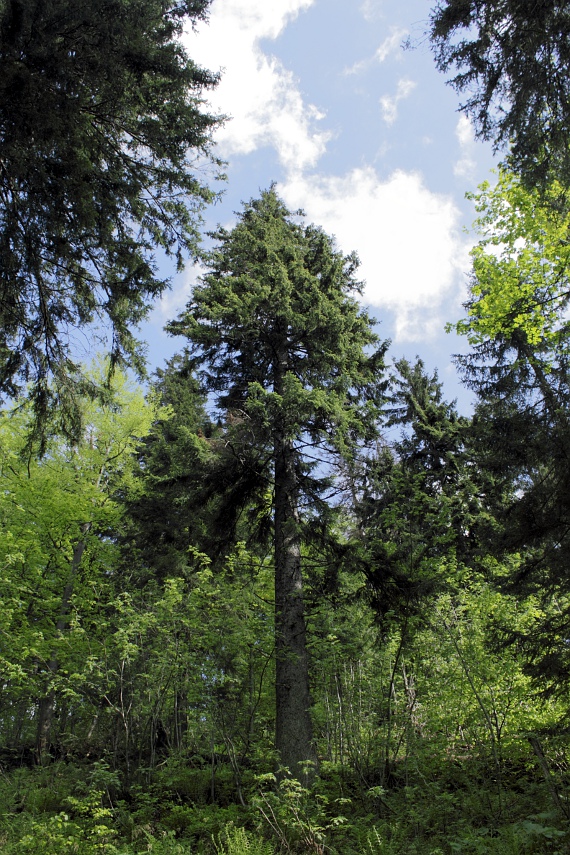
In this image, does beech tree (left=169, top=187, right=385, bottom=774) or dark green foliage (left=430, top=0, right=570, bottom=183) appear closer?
dark green foliage (left=430, top=0, right=570, bottom=183)

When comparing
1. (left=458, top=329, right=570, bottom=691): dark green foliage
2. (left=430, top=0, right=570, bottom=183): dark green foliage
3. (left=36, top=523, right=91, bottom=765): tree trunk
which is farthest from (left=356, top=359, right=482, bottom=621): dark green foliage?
(left=36, top=523, right=91, bottom=765): tree trunk

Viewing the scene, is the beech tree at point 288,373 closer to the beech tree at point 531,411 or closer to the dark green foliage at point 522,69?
the beech tree at point 531,411

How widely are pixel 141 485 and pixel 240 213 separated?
25.3 feet

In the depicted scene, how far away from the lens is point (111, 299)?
5871mm

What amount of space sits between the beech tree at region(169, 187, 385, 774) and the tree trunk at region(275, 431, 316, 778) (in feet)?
0.05

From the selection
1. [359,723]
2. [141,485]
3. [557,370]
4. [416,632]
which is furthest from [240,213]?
[359,723]

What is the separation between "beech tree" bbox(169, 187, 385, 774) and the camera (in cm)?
806

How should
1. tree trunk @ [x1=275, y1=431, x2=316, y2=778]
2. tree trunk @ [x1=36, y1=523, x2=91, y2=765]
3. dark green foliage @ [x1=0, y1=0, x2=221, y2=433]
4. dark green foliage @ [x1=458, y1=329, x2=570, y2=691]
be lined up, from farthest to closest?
1. tree trunk @ [x1=36, y1=523, x2=91, y2=765]
2. tree trunk @ [x1=275, y1=431, x2=316, y2=778]
3. dark green foliage @ [x1=458, y1=329, x2=570, y2=691]
4. dark green foliage @ [x1=0, y1=0, x2=221, y2=433]

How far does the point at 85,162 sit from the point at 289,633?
6922mm

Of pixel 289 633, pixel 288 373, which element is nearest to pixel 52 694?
pixel 289 633

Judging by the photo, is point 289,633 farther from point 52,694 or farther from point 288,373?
point 52,694

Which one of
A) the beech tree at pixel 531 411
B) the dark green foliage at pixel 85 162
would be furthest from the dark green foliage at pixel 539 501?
the dark green foliage at pixel 85 162

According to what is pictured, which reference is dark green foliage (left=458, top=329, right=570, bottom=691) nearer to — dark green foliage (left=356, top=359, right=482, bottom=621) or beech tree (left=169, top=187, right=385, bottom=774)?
dark green foliage (left=356, top=359, right=482, bottom=621)

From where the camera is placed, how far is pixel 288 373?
9.09 meters
